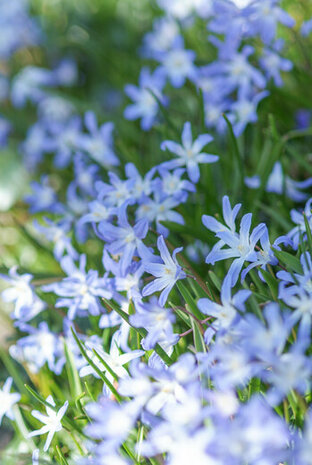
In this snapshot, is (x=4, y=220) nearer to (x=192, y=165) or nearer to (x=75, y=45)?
(x=75, y=45)

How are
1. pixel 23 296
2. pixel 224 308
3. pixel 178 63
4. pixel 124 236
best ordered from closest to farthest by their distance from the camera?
1. pixel 224 308
2. pixel 124 236
3. pixel 23 296
4. pixel 178 63

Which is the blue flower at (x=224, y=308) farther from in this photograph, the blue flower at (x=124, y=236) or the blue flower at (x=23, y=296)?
the blue flower at (x=23, y=296)

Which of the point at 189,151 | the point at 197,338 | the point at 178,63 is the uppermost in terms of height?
the point at 178,63

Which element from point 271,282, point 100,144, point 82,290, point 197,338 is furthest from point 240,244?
point 100,144

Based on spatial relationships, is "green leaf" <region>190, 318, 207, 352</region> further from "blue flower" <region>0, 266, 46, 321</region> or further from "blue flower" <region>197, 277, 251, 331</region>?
"blue flower" <region>0, 266, 46, 321</region>

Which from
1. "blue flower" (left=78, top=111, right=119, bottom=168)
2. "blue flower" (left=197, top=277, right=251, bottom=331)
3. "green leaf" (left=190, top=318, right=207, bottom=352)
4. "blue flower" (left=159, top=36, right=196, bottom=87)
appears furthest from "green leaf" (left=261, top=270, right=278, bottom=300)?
"blue flower" (left=159, top=36, right=196, bottom=87)

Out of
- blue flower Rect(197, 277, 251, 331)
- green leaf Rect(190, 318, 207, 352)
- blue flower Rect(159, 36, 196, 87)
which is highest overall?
blue flower Rect(159, 36, 196, 87)

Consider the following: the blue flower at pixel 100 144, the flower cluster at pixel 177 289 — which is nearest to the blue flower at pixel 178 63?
the flower cluster at pixel 177 289

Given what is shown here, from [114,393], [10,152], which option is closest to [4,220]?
[10,152]

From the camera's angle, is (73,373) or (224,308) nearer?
(224,308)

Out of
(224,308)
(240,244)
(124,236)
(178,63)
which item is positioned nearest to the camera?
(224,308)

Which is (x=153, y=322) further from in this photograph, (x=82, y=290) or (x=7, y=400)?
(x=7, y=400)
